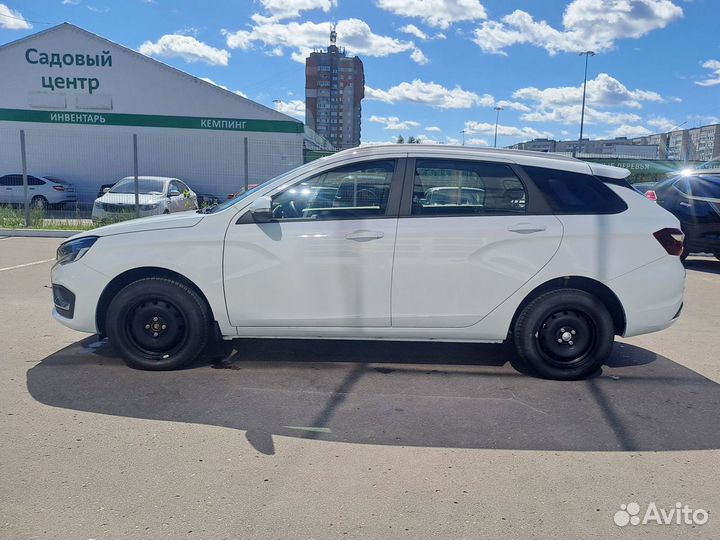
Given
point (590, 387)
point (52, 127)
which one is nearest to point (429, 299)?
point (590, 387)

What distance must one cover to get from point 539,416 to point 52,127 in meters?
29.7

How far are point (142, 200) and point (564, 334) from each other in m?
12.9

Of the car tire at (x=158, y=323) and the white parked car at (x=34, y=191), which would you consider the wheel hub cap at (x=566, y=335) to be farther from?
the white parked car at (x=34, y=191)

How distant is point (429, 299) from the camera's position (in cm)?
434

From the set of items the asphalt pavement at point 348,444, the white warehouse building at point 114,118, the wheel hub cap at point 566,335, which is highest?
the white warehouse building at point 114,118

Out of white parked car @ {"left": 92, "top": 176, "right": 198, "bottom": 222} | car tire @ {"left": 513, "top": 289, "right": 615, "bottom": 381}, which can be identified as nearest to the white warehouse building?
white parked car @ {"left": 92, "top": 176, "right": 198, "bottom": 222}

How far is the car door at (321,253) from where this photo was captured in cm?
428

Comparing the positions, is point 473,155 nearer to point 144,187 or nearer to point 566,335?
point 566,335

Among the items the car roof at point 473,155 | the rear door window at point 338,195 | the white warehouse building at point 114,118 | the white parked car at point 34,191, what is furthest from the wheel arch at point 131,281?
the white warehouse building at point 114,118

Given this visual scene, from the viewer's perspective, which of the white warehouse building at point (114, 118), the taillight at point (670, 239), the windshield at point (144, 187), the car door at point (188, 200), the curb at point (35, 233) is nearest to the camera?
the taillight at point (670, 239)

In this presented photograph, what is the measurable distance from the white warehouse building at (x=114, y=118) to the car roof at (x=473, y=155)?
21.9m

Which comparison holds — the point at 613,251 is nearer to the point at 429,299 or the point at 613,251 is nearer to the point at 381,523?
the point at 429,299

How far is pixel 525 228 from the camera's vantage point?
14.1 feet

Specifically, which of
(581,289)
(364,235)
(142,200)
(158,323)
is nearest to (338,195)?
(364,235)
